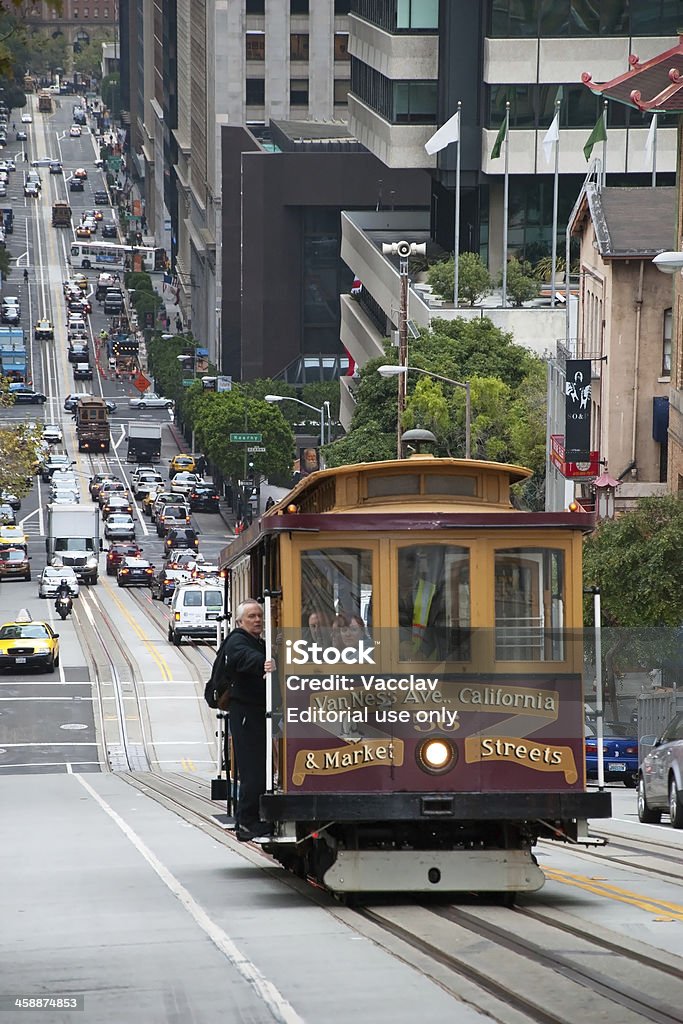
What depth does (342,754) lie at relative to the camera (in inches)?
514

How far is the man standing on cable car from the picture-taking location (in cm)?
1370

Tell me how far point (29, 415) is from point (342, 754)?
136 metres

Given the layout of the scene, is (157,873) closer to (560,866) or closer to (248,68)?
(560,866)

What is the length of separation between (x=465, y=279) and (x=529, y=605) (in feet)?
213

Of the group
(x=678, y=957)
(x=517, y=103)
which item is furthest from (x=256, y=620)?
(x=517, y=103)

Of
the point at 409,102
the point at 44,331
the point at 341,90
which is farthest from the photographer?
the point at 44,331

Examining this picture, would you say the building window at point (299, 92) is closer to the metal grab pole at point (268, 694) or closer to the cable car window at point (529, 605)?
the cable car window at point (529, 605)

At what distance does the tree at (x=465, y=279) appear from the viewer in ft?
254

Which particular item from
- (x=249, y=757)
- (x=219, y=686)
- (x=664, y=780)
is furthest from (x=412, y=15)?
(x=249, y=757)

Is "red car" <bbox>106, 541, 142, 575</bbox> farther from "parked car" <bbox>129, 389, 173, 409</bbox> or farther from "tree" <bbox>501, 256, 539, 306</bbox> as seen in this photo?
"parked car" <bbox>129, 389, 173, 409</bbox>

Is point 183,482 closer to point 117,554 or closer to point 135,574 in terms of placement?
point 117,554

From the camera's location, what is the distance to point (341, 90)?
520ft

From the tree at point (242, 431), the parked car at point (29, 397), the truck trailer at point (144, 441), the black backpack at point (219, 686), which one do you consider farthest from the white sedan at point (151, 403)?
the black backpack at point (219, 686)

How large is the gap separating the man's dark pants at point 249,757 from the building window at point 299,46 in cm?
14545
